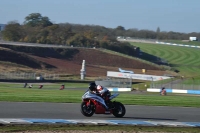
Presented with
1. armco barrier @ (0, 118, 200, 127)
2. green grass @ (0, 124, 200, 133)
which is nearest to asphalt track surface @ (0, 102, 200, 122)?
armco barrier @ (0, 118, 200, 127)

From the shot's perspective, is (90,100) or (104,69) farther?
(104,69)

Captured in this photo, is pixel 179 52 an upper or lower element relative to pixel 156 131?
upper

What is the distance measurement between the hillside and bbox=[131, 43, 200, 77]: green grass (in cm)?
1349

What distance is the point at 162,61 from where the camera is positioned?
431ft

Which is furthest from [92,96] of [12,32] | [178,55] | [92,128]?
[178,55]

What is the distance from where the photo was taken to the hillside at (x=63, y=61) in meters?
91.7

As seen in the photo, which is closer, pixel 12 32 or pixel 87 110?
pixel 87 110

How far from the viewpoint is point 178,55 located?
139625 mm

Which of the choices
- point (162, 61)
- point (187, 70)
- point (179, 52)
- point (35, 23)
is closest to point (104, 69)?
point (187, 70)

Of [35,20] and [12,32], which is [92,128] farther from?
[35,20]

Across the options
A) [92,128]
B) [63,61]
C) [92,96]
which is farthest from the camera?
[63,61]

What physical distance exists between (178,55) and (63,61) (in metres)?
43.2

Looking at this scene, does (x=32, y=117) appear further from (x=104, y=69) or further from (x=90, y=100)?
(x=104, y=69)

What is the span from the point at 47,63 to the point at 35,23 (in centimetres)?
6086
